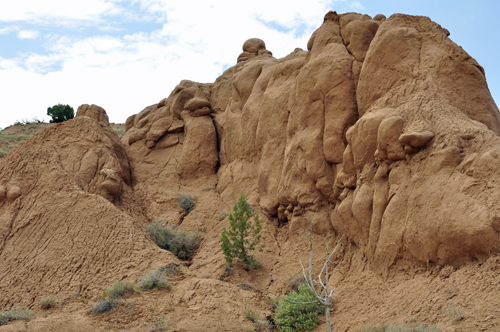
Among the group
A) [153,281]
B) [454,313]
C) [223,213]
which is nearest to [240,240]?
[153,281]

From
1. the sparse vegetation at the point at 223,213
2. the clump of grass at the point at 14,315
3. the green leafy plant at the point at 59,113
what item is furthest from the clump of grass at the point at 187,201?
the green leafy plant at the point at 59,113

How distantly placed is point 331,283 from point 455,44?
6.92 metres

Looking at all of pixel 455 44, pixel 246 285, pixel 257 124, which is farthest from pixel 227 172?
pixel 455 44

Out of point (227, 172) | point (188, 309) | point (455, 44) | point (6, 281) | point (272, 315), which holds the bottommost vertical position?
point (272, 315)

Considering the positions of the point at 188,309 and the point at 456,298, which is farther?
the point at 188,309

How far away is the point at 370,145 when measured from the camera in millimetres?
10625

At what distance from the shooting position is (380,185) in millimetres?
10250

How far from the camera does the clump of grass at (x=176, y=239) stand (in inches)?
563

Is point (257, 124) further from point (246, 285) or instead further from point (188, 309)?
point (188, 309)

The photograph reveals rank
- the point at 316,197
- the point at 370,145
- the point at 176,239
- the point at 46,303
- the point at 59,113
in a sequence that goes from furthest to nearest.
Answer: the point at 59,113
the point at 176,239
the point at 316,197
the point at 370,145
the point at 46,303

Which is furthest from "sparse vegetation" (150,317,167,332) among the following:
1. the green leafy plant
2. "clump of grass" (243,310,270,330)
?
the green leafy plant

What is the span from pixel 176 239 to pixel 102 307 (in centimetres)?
481

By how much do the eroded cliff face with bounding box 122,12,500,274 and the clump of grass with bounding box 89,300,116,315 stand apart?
19.2ft

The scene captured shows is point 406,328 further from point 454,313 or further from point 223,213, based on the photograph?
point 223,213
